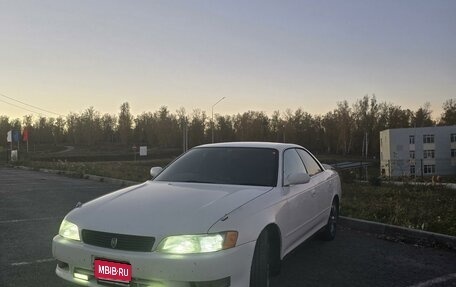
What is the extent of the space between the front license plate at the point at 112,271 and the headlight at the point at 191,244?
1.00ft

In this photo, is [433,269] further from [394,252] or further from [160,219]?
[160,219]

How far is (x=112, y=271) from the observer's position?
11.9ft

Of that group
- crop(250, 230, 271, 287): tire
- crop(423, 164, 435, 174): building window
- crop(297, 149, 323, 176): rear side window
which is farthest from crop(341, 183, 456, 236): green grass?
crop(423, 164, 435, 174): building window

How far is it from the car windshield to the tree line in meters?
105

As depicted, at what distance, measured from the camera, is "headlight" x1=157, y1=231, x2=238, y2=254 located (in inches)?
141

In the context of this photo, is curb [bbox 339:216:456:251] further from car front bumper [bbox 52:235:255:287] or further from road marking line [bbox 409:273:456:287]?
car front bumper [bbox 52:235:255:287]

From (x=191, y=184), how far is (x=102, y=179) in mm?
13841

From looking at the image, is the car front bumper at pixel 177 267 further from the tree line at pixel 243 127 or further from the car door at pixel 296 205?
the tree line at pixel 243 127

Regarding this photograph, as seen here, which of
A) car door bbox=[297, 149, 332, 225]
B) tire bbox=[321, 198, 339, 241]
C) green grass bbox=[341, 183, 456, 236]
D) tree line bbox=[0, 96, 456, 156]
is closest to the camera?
car door bbox=[297, 149, 332, 225]

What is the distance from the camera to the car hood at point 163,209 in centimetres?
369

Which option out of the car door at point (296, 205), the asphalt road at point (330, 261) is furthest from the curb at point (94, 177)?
the car door at point (296, 205)

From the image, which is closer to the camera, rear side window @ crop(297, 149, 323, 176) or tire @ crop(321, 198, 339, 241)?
rear side window @ crop(297, 149, 323, 176)

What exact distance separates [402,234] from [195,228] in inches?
189

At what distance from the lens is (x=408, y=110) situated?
127125mm
